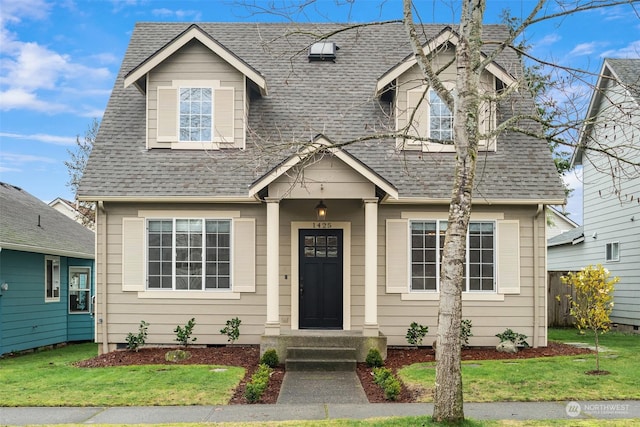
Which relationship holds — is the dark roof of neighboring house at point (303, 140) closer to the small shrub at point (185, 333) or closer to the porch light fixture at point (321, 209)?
the porch light fixture at point (321, 209)

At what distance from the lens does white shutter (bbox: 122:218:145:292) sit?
41.7 ft

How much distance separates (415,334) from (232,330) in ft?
12.0

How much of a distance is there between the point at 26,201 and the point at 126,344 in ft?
28.2

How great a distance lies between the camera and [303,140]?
12.4 meters

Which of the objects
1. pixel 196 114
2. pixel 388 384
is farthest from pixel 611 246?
pixel 196 114

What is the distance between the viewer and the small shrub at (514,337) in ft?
40.8

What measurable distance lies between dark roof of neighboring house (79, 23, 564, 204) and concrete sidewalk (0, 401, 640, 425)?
476cm

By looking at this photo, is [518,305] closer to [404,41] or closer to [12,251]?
[404,41]

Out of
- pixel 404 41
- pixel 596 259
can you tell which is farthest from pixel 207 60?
pixel 596 259

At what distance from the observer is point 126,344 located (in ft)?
41.8

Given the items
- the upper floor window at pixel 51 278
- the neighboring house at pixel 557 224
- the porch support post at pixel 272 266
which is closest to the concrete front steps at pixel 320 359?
the porch support post at pixel 272 266

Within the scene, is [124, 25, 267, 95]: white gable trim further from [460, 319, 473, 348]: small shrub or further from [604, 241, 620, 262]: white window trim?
[604, 241, 620, 262]: white window trim

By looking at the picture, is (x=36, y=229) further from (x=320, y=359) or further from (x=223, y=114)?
(x=320, y=359)

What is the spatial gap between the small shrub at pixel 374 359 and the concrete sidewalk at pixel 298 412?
2.73 meters
